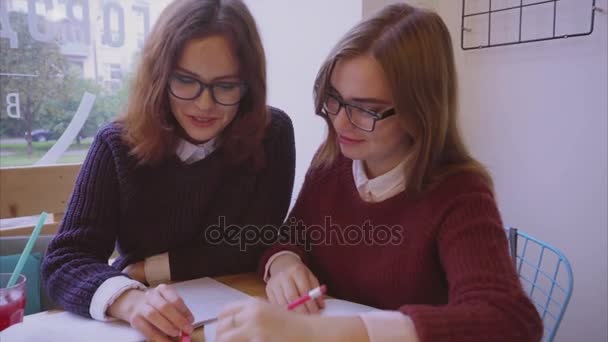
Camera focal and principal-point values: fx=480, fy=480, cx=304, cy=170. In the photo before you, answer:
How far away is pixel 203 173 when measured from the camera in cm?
107

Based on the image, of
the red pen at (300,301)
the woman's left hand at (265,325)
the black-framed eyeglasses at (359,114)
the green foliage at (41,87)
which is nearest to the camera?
the woman's left hand at (265,325)

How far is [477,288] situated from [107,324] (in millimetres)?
567

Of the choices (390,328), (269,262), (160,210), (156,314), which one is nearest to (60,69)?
(160,210)

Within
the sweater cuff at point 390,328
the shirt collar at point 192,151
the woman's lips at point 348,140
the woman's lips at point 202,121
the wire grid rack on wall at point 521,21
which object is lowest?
the sweater cuff at point 390,328

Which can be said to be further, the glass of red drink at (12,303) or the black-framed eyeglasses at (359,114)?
the black-framed eyeglasses at (359,114)

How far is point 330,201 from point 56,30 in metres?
1.30

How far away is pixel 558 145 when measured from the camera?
160cm

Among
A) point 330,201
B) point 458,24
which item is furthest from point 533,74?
point 330,201

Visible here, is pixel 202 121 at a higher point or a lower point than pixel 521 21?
lower

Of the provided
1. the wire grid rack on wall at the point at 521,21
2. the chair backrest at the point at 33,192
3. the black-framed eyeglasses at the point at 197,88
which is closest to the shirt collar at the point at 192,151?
the black-framed eyeglasses at the point at 197,88

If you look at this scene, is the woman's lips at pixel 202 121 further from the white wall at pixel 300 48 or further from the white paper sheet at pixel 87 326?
the white wall at pixel 300 48

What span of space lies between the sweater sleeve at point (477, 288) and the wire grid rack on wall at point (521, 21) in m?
1.03

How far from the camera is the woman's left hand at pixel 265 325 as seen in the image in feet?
1.92

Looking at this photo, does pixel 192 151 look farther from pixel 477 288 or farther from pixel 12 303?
pixel 477 288
